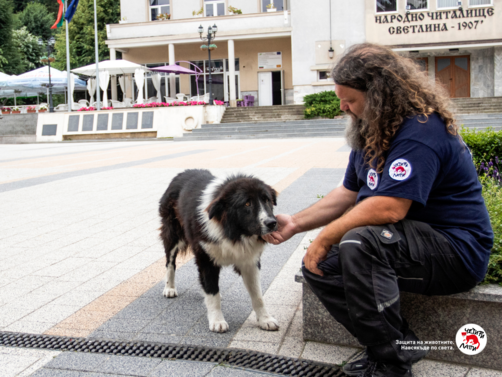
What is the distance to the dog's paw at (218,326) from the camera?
3346 mm

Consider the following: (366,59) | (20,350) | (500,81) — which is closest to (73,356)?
(20,350)

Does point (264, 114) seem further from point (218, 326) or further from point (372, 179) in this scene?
point (372, 179)

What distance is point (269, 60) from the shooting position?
37.0m

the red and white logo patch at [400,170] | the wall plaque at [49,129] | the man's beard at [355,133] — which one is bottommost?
the red and white logo patch at [400,170]

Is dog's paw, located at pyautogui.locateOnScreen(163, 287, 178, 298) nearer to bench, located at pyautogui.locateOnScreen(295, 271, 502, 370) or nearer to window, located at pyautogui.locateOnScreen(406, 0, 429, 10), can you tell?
bench, located at pyautogui.locateOnScreen(295, 271, 502, 370)

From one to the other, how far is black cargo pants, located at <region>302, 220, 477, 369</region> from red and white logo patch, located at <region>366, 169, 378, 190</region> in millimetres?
264

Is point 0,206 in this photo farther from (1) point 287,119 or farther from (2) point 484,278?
(1) point 287,119

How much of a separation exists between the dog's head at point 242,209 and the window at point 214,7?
1476 inches

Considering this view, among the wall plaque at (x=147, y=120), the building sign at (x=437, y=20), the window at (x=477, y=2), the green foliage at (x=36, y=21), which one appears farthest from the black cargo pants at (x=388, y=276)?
the green foliage at (x=36, y=21)

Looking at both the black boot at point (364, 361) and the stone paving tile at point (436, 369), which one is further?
the stone paving tile at point (436, 369)

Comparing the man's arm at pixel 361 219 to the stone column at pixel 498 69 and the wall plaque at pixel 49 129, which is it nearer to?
the wall plaque at pixel 49 129

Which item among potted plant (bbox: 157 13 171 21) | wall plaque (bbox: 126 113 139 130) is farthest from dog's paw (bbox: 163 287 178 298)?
potted plant (bbox: 157 13 171 21)

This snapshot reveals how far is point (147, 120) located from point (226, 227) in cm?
2556

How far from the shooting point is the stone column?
3203cm
